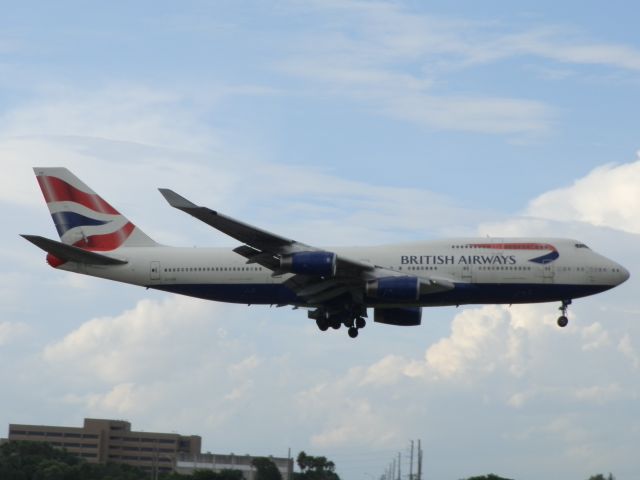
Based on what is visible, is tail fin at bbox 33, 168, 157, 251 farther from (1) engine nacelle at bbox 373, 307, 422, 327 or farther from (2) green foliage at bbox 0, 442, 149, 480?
(2) green foliage at bbox 0, 442, 149, 480

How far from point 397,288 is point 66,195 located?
2127 centimetres

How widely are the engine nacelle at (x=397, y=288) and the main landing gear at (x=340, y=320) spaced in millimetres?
3974

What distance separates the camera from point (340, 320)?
5853 cm

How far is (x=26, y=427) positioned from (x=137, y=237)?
115 metres

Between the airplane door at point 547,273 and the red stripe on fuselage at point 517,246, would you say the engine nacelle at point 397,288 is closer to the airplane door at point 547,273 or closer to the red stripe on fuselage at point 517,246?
the red stripe on fuselage at point 517,246

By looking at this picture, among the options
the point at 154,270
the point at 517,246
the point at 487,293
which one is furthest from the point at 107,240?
the point at 517,246

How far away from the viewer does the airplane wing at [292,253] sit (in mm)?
50181

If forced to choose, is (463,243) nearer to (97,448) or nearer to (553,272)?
(553,272)

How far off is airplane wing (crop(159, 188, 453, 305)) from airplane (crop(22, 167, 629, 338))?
0.05m

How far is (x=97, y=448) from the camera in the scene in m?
162

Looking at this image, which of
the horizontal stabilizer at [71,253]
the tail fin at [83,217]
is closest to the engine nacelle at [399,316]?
the tail fin at [83,217]

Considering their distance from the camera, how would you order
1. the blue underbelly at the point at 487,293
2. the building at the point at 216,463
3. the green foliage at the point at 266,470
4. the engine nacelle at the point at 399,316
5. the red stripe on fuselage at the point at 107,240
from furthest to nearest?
the building at the point at 216,463 < the green foliage at the point at 266,470 < the red stripe on fuselage at the point at 107,240 < the engine nacelle at the point at 399,316 < the blue underbelly at the point at 487,293

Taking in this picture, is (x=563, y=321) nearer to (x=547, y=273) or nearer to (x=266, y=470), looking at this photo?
(x=547, y=273)

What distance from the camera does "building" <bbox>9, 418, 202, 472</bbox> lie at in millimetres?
160375
